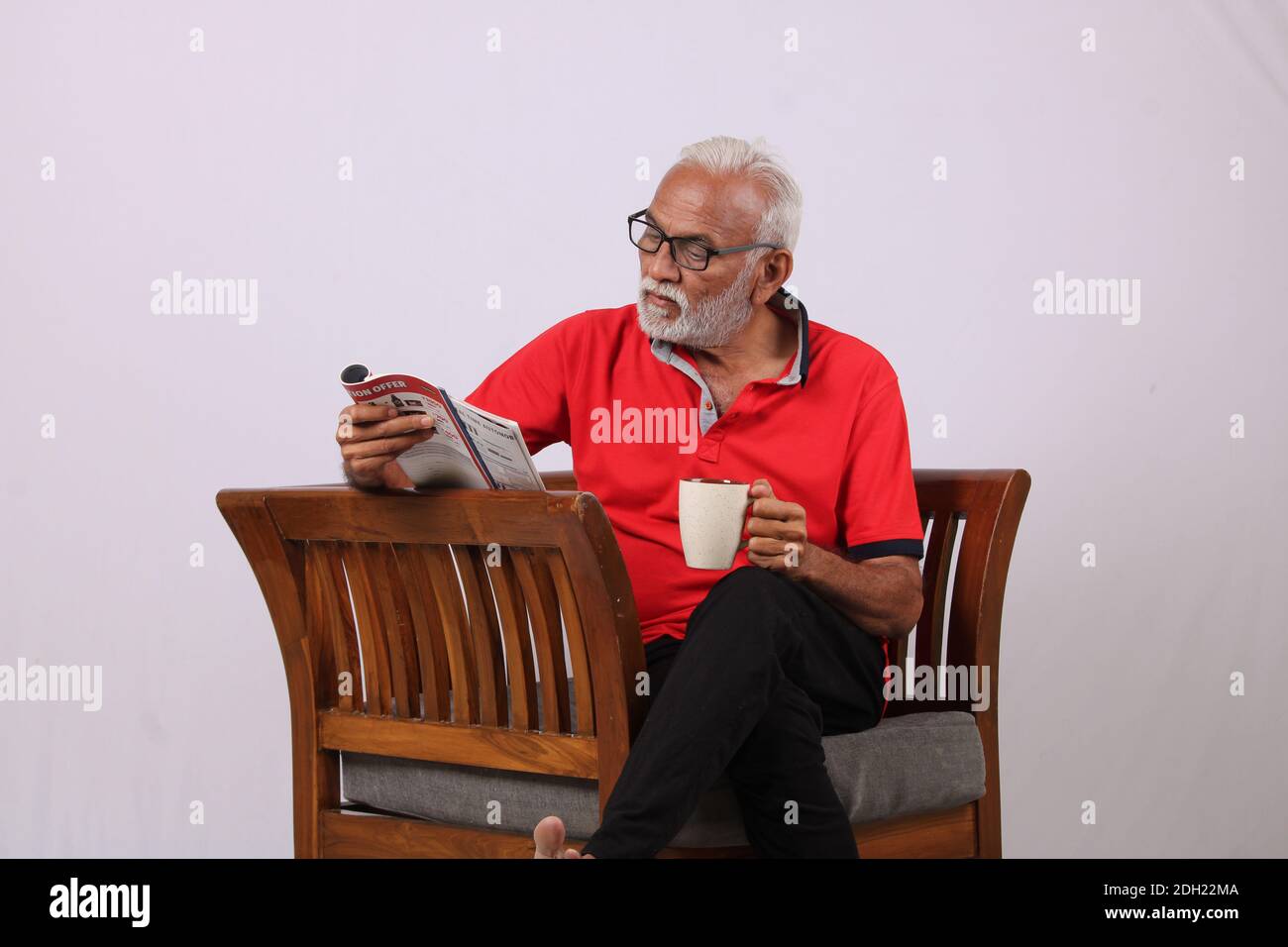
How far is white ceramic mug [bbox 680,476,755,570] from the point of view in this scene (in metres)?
1.89

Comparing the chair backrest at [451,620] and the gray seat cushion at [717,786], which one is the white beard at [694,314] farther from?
the gray seat cushion at [717,786]

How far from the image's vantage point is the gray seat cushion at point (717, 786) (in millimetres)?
1925

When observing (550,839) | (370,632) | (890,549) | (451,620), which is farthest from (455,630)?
(890,549)

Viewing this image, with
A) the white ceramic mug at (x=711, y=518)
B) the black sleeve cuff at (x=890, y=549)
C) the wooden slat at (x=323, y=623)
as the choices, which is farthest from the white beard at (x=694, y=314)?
the wooden slat at (x=323, y=623)

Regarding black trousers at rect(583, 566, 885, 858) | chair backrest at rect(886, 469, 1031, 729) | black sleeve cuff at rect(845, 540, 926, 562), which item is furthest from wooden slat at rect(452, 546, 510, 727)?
chair backrest at rect(886, 469, 1031, 729)

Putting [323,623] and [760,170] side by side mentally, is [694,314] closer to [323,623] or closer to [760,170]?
[760,170]

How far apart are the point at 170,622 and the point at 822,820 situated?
6.64ft

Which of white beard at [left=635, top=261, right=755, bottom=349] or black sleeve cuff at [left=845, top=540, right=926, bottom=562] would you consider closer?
black sleeve cuff at [left=845, top=540, right=926, bottom=562]

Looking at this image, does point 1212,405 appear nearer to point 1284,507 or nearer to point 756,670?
point 1284,507

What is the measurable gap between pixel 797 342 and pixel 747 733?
0.87 metres

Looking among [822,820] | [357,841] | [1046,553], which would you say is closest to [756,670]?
Result: [822,820]

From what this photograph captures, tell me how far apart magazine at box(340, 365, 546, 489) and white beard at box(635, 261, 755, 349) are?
49 centimetres

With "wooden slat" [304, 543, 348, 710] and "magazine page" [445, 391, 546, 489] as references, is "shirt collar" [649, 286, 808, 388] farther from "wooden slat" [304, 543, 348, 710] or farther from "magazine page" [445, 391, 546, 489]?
"wooden slat" [304, 543, 348, 710]
